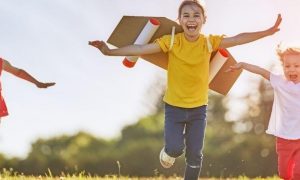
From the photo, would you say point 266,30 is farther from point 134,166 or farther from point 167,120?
point 134,166

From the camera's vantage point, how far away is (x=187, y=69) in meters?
7.37

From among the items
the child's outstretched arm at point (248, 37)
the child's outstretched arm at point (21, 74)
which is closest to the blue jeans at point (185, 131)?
the child's outstretched arm at point (248, 37)

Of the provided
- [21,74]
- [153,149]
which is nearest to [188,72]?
[21,74]

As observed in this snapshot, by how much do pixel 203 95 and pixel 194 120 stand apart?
31 centimetres

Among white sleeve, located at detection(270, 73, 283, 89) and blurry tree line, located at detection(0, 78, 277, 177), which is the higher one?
white sleeve, located at detection(270, 73, 283, 89)

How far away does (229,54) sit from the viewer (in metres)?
8.07

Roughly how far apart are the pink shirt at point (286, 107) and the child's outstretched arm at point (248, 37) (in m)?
0.52

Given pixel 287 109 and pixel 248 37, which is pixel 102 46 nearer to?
pixel 248 37

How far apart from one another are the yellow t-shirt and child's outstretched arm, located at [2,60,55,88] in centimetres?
143

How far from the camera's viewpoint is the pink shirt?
759cm

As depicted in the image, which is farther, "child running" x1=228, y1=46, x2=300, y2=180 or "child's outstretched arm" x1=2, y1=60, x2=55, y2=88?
"child running" x1=228, y1=46, x2=300, y2=180

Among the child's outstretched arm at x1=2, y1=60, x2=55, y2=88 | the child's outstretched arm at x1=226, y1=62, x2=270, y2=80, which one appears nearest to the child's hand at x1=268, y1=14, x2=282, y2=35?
the child's outstretched arm at x1=226, y1=62, x2=270, y2=80

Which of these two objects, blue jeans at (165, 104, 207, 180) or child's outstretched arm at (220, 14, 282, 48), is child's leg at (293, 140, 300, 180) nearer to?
blue jeans at (165, 104, 207, 180)

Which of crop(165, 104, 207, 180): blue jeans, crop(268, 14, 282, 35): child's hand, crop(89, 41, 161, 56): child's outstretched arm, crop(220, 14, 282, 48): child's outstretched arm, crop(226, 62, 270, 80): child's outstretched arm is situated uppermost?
crop(268, 14, 282, 35): child's hand
